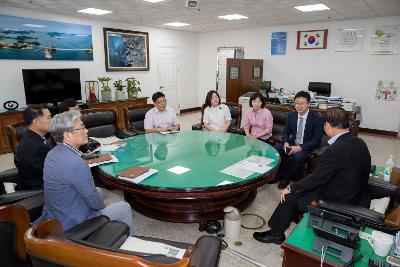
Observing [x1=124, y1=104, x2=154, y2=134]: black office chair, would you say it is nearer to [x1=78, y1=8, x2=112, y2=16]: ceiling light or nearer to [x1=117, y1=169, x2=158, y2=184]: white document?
[x1=117, y1=169, x2=158, y2=184]: white document

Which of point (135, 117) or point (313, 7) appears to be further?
point (313, 7)

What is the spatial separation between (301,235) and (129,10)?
523 cm

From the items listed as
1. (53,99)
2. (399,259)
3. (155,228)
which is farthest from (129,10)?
(399,259)

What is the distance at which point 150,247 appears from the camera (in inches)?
58.5

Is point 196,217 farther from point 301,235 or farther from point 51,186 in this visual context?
point 51,186

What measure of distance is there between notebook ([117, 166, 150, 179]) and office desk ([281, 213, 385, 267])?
1.21 meters

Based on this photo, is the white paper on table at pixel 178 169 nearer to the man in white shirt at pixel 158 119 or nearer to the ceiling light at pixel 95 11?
the man in white shirt at pixel 158 119

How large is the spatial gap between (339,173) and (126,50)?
6.38m

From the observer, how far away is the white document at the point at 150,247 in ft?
4.73

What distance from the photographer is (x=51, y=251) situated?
0.90 m

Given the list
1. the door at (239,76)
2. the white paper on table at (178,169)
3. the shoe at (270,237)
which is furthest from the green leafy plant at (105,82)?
the shoe at (270,237)

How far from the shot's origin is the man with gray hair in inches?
64.1

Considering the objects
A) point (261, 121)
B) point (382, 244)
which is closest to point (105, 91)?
point (261, 121)

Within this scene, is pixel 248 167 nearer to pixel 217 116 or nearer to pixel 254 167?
pixel 254 167
